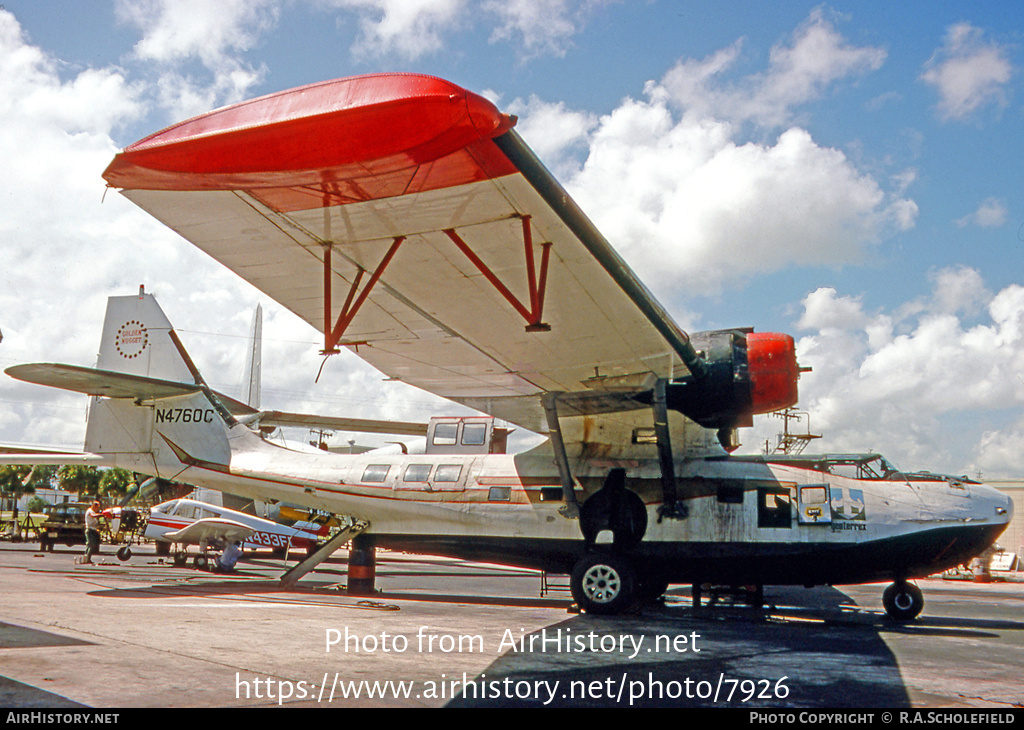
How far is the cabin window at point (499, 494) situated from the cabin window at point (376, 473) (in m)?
2.08

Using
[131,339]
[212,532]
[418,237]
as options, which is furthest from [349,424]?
[418,237]

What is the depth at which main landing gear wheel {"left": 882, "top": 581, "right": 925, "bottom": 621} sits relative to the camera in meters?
10.6

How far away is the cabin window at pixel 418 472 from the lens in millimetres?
12484

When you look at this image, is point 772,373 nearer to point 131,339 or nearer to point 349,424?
point 131,339

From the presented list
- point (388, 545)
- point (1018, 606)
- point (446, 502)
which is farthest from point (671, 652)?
point (1018, 606)

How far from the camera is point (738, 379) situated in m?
9.73

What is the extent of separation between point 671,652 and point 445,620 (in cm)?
319

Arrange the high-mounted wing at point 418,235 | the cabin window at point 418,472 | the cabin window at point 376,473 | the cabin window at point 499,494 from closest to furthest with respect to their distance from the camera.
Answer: the high-mounted wing at point 418,235 → the cabin window at point 499,494 → the cabin window at point 418,472 → the cabin window at point 376,473

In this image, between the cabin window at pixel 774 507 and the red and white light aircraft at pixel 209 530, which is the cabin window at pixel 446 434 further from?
the red and white light aircraft at pixel 209 530

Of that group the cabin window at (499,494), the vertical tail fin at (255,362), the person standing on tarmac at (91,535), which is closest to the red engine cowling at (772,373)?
the cabin window at (499,494)

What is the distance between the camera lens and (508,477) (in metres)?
11.9

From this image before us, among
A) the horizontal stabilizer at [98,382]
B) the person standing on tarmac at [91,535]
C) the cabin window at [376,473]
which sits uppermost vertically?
the horizontal stabilizer at [98,382]

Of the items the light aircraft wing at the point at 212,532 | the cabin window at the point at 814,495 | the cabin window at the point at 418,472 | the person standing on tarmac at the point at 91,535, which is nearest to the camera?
the cabin window at the point at 814,495

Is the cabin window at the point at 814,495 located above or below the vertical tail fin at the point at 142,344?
below
